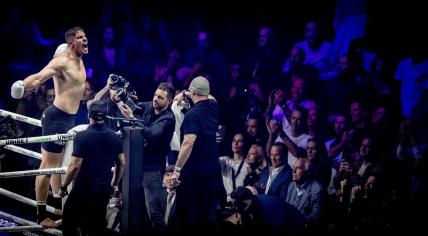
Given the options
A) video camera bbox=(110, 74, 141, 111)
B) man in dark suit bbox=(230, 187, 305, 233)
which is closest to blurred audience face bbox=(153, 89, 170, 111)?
video camera bbox=(110, 74, 141, 111)

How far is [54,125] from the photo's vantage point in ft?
19.8

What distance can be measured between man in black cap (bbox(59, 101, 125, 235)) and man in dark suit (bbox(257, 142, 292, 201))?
156 centimetres

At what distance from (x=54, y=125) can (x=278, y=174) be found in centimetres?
219

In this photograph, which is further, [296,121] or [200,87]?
[296,121]

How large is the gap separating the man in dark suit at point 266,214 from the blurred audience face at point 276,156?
1.21 ft

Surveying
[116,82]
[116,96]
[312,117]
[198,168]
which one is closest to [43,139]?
[116,96]

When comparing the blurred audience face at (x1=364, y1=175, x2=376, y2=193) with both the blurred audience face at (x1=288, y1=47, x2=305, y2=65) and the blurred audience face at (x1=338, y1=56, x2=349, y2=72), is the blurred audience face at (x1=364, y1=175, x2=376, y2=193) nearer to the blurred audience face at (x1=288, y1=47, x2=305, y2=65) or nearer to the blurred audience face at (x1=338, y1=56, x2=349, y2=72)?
the blurred audience face at (x1=338, y1=56, x2=349, y2=72)

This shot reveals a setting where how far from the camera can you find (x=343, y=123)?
6453 mm

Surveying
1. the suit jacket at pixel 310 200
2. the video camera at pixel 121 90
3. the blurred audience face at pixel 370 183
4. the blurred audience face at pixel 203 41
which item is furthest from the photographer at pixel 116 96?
the blurred audience face at pixel 370 183

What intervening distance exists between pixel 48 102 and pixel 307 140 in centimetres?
305

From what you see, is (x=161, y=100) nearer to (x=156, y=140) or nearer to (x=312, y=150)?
(x=156, y=140)

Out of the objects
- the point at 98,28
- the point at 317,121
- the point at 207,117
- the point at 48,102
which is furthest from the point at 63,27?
the point at 317,121

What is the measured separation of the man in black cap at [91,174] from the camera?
18.6 feet

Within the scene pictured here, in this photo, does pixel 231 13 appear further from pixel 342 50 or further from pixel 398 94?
pixel 398 94
